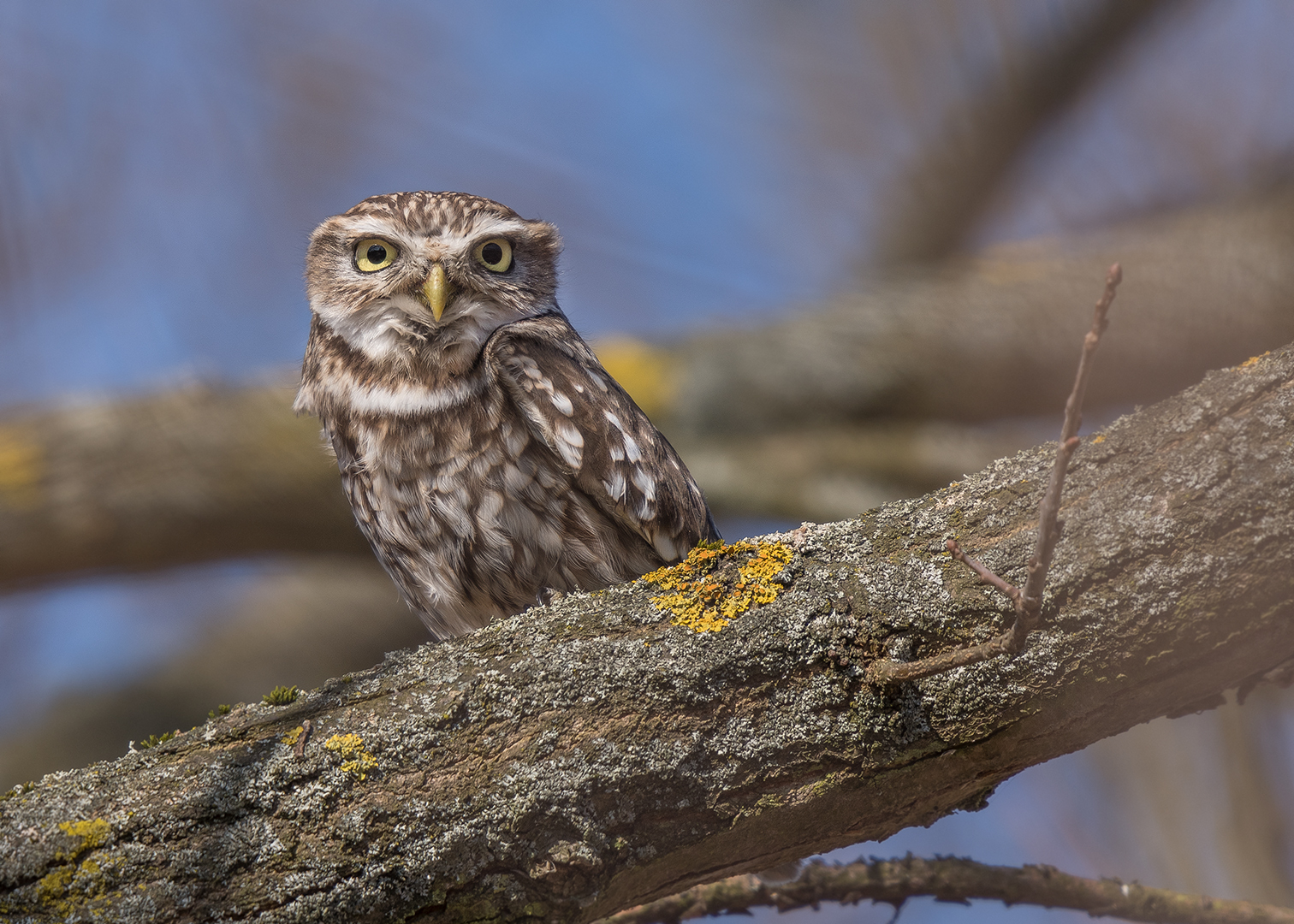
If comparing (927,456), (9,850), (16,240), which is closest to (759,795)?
(9,850)

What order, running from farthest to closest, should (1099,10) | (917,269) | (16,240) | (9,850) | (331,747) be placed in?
1. (917,269)
2. (16,240)
3. (1099,10)
4. (331,747)
5. (9,850)

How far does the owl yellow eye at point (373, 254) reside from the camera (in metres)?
3.96

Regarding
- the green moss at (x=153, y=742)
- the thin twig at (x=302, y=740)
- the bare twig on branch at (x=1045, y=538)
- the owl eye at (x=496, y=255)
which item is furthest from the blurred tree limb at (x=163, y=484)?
the bare twig on branch at (x=1045, y=538)

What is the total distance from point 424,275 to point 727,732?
2193 millimetres

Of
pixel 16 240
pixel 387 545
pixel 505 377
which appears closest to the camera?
pixel 505 377

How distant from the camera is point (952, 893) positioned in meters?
2.67

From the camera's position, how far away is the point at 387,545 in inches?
150

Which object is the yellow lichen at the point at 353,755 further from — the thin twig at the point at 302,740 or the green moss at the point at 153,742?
the green moss at the point at 153,742

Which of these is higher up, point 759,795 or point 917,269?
point 917,269

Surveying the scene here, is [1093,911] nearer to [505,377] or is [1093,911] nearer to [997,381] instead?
[505,377]

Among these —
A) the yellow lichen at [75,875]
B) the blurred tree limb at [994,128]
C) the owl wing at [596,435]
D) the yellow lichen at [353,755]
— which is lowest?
the yellow lichen at [75,875]

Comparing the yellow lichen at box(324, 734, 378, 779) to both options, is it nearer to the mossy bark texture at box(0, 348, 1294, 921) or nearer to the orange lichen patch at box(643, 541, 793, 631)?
the mossy bark texture at box(0, 348, 1294, 921)

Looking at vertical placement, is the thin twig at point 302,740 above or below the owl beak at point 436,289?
below

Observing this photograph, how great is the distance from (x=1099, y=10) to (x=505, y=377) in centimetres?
383
